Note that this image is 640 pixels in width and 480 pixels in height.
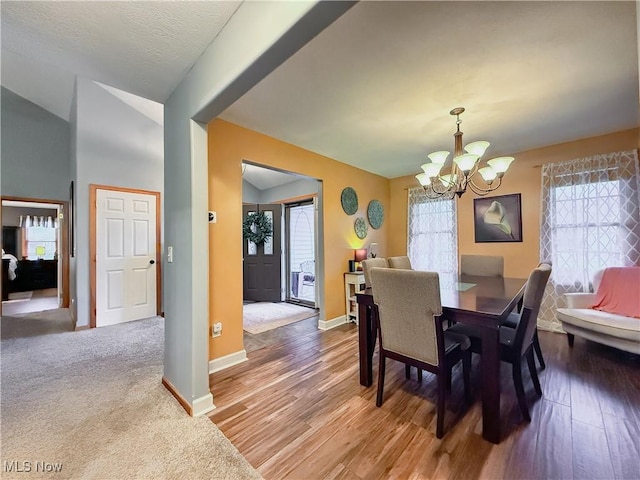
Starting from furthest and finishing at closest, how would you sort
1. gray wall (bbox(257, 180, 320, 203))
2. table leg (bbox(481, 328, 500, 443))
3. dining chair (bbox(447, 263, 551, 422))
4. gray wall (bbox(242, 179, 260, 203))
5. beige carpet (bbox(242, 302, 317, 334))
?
gray wall (bbox(242, 179, 260, 203)) → gray wall (bbox(257, 180, 320, 203)) → beige carpet (bbox(242, 302, 317, 334)) → dining chair (bbox(447, 263, 551, 422)) → table leg (bbox(481, 328, 500, 443))

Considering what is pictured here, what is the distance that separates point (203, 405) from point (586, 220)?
4528 mm

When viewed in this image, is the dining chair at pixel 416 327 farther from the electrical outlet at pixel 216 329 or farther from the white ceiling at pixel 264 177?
the white ceiling at pixel 264 177

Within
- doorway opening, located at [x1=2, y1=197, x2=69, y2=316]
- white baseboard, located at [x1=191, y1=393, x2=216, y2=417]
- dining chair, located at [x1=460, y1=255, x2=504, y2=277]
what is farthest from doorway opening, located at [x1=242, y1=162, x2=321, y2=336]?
doorway opening, located at [x1=2, y1=197, x2=69, y2=316]

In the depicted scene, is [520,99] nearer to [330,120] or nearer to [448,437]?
[330,120]

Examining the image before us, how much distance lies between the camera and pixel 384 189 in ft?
15.8

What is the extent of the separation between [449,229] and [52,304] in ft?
24.9

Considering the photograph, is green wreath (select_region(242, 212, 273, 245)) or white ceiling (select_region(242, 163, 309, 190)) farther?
green wreath (select_region(242, 212, 273, 245))

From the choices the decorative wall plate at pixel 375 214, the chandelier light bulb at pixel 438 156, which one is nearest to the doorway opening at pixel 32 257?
the decorative wall plate at pixel 375 214

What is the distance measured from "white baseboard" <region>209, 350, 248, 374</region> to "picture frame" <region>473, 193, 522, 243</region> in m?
3.70

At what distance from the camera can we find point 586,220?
309cm

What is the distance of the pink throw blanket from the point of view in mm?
2500

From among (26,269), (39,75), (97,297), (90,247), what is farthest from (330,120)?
(26,269)

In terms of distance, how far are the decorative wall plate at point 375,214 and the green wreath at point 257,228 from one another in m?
2.03

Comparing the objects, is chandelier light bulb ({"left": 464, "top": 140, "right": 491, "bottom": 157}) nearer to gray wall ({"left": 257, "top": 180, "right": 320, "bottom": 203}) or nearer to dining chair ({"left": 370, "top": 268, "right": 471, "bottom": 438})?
dining chair ({"left": 370, "top": 268, "right": 471, "bottom": 438})
